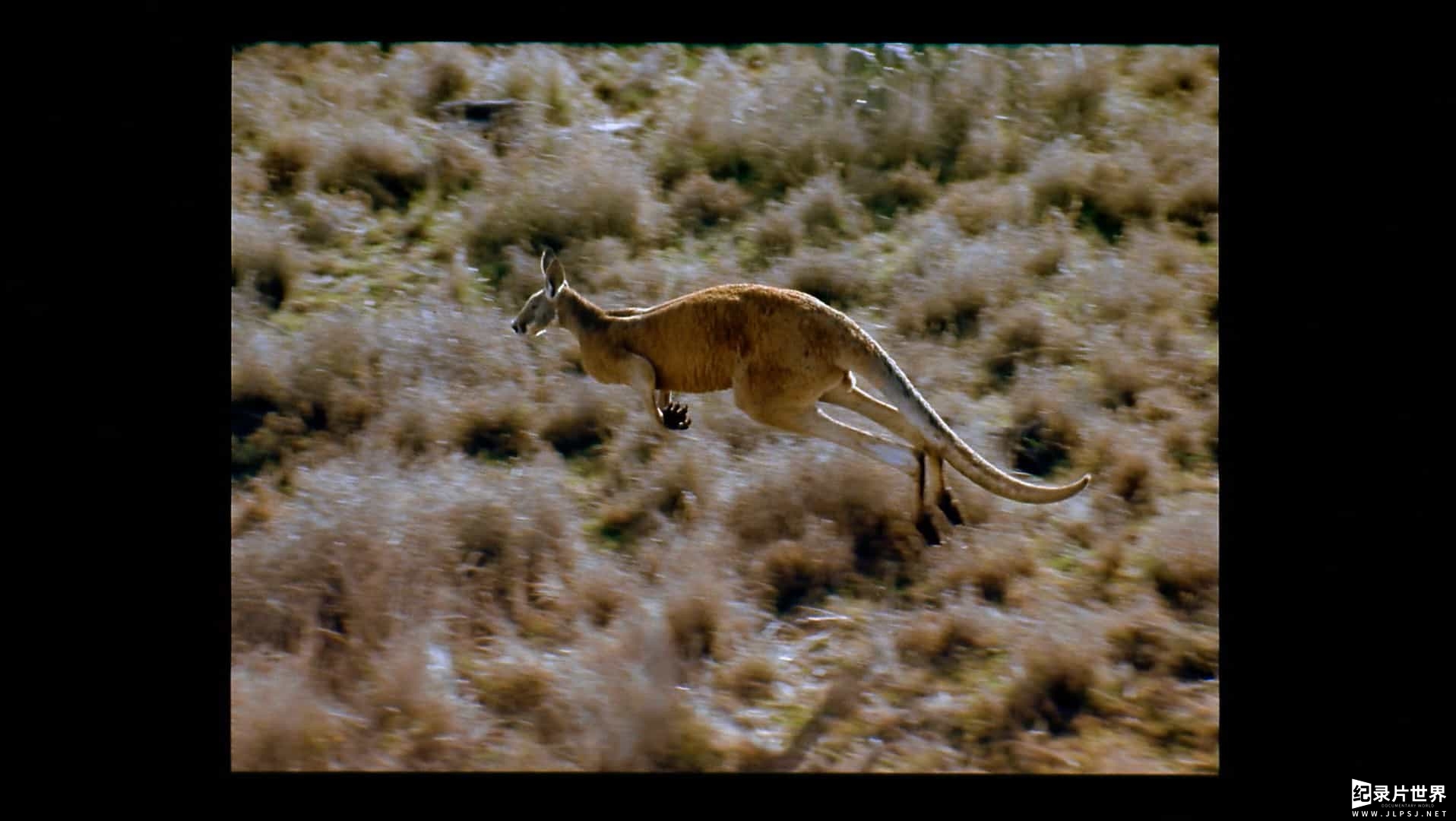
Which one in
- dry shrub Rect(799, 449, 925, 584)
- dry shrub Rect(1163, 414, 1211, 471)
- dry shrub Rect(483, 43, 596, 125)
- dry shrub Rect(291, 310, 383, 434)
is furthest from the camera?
dry shrub Rect(483, 43, 596, 125)

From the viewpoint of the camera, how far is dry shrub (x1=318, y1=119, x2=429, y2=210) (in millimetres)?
9789

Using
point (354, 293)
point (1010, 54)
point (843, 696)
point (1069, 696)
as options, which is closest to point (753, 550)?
point (843, 696)

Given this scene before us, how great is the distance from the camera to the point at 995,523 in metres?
6.84

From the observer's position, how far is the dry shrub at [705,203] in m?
9.41

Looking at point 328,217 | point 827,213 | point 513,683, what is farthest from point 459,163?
point 513,683

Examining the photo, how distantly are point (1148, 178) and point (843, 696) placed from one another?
18.0 ft

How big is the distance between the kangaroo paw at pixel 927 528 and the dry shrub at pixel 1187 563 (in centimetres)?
116

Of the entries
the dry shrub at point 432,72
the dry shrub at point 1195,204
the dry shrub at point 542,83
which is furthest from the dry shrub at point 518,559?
the dry shrub at point 1195,204

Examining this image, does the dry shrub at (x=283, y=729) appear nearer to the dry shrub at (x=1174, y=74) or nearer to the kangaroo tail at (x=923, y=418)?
the kangaroo tail at (x=923, y=418)

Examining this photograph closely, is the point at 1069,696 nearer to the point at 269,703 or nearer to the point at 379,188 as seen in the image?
the point at 269,703

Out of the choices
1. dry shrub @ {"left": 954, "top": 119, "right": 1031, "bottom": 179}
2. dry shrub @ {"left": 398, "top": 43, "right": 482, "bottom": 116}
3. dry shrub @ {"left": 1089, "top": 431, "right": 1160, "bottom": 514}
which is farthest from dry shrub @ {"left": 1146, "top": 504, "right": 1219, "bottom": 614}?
dry shrub @ {"left": 398, "top": 43, "right": 482, "bottom": 116}

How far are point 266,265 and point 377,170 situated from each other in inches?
54.0

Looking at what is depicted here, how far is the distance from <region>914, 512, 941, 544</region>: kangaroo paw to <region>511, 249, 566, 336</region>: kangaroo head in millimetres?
2105

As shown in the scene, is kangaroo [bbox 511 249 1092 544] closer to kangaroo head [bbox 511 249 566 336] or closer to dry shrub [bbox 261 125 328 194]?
kangaroo head [bbox 511 249 566 336]
